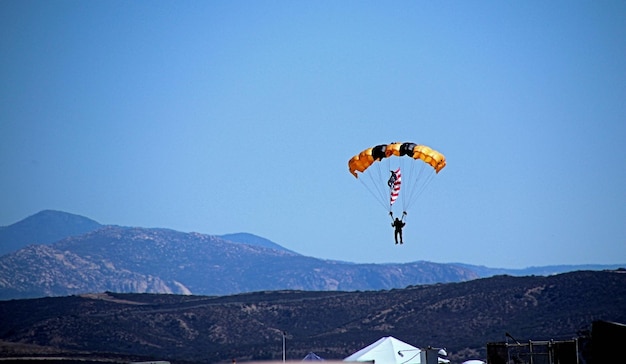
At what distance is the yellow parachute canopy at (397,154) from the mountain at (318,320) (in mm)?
→ 58656

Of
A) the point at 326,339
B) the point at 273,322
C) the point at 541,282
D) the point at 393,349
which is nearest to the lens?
the point at 393,349

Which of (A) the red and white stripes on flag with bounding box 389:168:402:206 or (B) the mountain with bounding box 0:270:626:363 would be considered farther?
(B) the mountain with bounding box 0:270:626:363

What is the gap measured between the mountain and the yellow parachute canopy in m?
58.7

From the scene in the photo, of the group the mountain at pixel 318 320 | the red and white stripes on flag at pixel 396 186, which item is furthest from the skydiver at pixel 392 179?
the mountain at pixel 318 320

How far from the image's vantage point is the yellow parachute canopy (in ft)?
168

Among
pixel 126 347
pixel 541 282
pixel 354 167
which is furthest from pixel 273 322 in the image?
pixel 354 167

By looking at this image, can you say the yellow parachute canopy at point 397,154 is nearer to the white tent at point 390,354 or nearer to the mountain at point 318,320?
the white tent at point 390,354

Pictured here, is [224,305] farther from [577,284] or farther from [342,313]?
[577,284]

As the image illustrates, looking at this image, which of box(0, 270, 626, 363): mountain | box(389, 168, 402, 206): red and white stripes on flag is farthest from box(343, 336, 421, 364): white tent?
box(0, 270, 626, 363): mountain

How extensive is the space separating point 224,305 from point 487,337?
5235 centimetres

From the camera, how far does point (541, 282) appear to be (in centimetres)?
14400

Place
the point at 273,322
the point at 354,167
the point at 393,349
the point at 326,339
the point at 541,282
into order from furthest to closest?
the point at 273,322 < the point at 541,282 < the point at 326,339 < the point at 393,349 < the point at 354,167

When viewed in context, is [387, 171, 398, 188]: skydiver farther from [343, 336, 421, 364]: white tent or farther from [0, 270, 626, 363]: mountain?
[0, 270, 626, 363]: mountain

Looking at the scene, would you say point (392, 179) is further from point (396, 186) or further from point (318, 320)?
point (318, 320)
